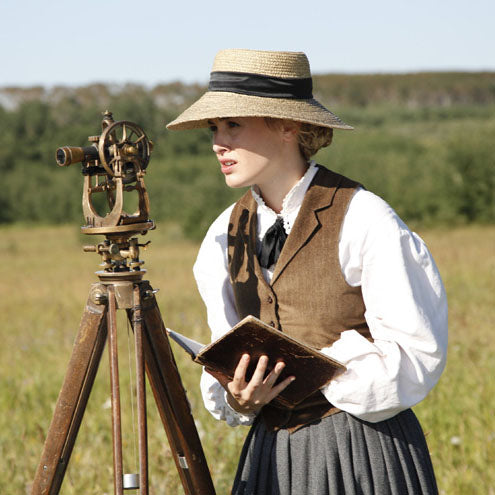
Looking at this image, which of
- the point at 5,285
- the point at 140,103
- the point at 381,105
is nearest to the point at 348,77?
the point at 381,105

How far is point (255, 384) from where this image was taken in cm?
198

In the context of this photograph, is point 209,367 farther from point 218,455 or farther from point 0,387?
point 0,387

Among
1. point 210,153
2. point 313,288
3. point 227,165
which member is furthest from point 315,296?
point 210,153

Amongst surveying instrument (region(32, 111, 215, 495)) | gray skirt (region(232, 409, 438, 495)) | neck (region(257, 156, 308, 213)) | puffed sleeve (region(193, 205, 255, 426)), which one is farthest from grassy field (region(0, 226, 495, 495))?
neck (region(257, 156, 308, 213))

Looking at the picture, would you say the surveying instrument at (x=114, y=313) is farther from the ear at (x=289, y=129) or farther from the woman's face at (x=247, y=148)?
the ear at (x=289, y=129)

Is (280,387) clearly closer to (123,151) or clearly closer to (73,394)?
(73,394)

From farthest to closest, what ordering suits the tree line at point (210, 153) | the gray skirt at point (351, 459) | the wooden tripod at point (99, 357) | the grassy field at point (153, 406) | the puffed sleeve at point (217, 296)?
1. the tree line at point (210, 153)
2. the grassy field at point (153, 406)
3. the puffed sleeve at point (217, 296)
4. the gray skirt at point (351, 459)
5. the wooden tripod at point (99, 357)

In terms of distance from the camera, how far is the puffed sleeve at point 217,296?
2312 mm

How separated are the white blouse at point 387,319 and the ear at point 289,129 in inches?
10.9

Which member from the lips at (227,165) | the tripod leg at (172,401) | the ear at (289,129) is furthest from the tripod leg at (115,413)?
the ear at (289,129)

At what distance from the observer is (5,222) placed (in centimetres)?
3575

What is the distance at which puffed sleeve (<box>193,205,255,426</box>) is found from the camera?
2312 mm

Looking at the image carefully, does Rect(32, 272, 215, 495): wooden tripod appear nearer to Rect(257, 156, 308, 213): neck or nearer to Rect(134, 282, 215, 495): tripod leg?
Rect(134, 282, 215, 495): tripod leg

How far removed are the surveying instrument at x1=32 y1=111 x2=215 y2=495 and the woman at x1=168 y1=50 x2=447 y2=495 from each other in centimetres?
24
